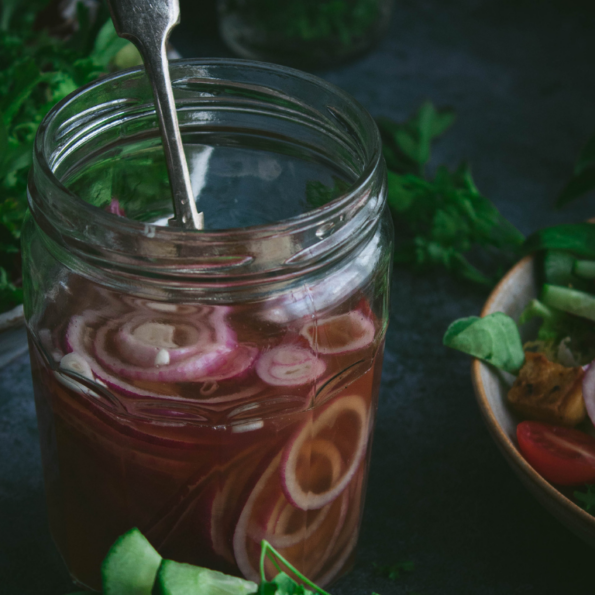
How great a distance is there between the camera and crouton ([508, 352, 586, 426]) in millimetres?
896

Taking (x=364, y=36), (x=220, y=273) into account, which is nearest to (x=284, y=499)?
(x=220, y=273)

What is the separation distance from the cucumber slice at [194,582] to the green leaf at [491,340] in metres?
0.39

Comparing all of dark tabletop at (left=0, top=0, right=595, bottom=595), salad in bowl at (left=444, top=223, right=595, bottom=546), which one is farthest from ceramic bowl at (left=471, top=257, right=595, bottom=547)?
dark tabletop at (left=0, top=0, right=595, bottom=595)

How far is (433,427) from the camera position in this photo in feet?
3.37

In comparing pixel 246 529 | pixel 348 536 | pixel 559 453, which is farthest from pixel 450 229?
pixel 246 529

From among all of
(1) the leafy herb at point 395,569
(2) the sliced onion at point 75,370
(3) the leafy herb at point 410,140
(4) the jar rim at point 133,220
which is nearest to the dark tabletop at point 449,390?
(1) the leafy herb at point 395,569

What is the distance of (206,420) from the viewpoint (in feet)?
2.09

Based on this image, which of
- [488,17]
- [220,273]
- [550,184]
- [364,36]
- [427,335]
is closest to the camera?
[220,273]

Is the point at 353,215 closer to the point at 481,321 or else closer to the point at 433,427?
the point at 481,321

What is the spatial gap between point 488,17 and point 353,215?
5.07 ft

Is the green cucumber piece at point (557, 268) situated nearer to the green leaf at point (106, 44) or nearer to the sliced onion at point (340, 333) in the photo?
the sliced onion at point (340, 333)

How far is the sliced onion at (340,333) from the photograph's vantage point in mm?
642

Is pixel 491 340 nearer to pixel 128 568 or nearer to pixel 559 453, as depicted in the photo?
pixel 559 453

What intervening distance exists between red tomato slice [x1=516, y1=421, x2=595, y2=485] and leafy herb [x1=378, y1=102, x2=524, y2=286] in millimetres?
384
